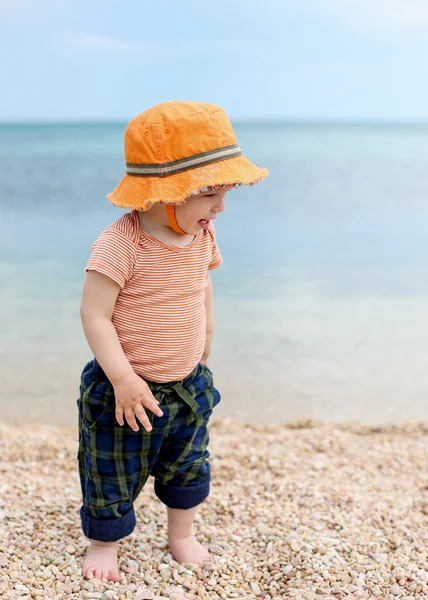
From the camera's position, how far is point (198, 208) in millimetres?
2445

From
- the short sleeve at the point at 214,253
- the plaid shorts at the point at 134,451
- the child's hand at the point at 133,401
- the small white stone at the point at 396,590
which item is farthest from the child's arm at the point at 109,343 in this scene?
the small white stone at the point at 396,590

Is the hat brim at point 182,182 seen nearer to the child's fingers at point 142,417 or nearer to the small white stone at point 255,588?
the child's fingers at point 142,417

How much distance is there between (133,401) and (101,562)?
30.0 inches

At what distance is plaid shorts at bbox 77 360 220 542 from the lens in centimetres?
262

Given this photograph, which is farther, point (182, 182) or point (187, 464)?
point (187, 464)

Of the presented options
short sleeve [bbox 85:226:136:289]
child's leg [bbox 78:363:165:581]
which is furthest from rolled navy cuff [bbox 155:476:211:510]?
short sleeve [bbox 85:226:136:289]

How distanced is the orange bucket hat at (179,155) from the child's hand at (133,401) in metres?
0.60

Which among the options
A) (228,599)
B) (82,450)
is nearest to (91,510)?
(82,450)

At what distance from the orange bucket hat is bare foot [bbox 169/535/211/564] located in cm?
144

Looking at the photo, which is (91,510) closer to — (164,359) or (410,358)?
(164,359)

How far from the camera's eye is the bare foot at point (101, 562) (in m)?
2.76

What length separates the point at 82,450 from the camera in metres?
2.81

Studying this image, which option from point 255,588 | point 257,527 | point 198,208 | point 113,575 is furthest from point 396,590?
point 198,208

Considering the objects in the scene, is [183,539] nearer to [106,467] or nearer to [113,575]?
[113,575]
